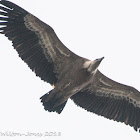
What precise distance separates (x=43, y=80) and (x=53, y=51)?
3.28 ft

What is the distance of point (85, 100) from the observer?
19.8m

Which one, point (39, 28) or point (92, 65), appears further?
point (39, 28)

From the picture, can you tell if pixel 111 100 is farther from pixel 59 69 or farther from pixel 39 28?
pixel 39 28

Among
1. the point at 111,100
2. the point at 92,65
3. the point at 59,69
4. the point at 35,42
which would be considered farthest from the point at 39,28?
the point at 111,100

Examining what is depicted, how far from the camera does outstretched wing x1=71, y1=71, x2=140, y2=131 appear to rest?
19.7m

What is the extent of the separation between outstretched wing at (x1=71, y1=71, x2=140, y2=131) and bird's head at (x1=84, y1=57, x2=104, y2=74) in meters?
0.73

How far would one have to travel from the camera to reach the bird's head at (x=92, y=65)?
18.7 metres

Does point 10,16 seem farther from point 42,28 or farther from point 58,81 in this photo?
point 58,81

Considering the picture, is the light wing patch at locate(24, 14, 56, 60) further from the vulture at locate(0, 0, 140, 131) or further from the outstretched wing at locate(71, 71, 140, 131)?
the outstretched wing at locate(71, 71, 140, 131)

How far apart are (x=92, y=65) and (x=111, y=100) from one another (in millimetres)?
1840

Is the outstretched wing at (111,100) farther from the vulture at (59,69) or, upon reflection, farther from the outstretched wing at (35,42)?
the outstretched wing at (35,42)

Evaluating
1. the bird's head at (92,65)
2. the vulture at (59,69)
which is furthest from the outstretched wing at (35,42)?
the bird's head at (92,65)

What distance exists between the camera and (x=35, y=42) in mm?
19219

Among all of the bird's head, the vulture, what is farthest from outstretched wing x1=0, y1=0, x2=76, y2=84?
the bird's head
